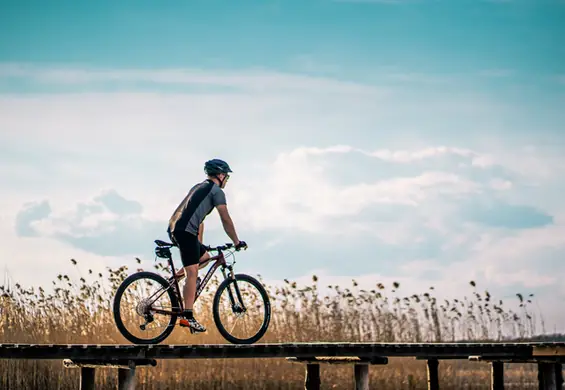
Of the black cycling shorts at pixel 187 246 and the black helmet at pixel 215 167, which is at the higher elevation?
the black helmet at pixel 215 167

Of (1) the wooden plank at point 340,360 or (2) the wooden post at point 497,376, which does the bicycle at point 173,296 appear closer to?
(1) the wooden plank at point 340,360

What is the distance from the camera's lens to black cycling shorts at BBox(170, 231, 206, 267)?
10555 mm

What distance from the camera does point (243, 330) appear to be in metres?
12.4

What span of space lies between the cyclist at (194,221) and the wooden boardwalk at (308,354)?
1.64ft

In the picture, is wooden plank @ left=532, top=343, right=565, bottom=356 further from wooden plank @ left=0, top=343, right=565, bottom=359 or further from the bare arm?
the bare arm

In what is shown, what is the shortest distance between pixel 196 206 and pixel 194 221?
18 cm

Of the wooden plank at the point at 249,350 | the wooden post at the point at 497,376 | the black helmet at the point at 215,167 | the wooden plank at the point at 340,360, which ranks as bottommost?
the wooden post at the point at 497,376

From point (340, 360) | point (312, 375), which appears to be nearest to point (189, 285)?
point (340, 360)

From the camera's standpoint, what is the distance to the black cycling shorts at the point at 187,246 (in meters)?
10.6

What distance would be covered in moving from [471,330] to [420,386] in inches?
100

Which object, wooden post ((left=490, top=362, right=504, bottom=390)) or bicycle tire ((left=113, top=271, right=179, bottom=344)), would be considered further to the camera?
wooden post ((left=490, top=362, right=504, bottom=390))

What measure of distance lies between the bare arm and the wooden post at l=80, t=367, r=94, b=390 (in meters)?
2.74

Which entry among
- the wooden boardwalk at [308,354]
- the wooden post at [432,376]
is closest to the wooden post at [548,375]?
the wooden boardwalk at [308,354]

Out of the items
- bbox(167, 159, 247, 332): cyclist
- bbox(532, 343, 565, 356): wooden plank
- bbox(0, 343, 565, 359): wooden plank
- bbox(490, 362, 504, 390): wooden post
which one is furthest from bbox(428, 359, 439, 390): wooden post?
bbox(167, 159, 247, 332): cyclist
